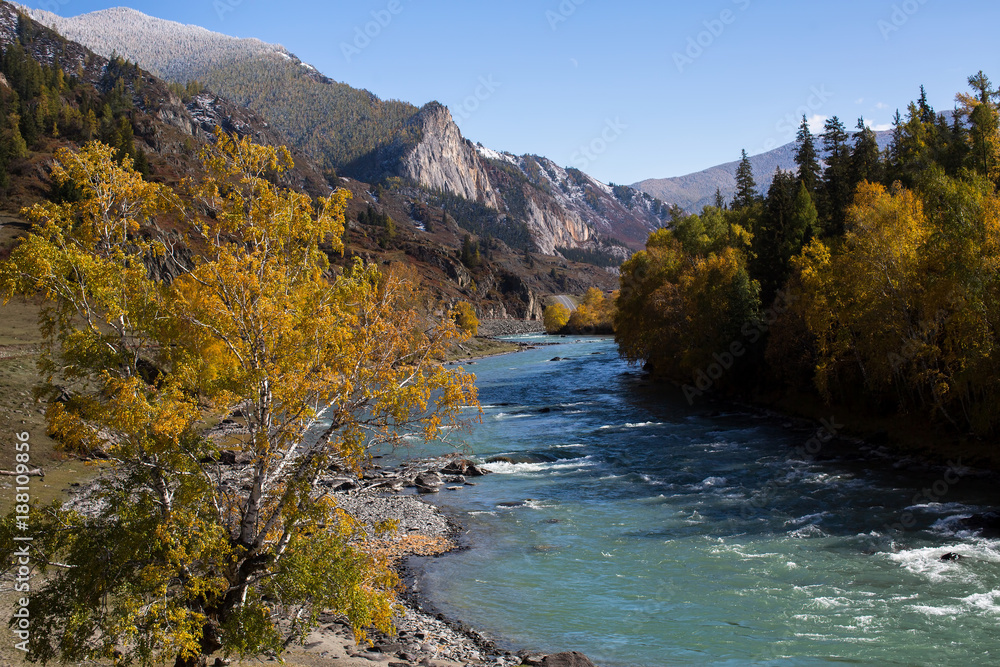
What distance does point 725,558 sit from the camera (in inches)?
868

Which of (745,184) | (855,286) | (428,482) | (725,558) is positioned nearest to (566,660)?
(725,558)

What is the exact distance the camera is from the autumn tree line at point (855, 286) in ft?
101

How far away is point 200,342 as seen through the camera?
38.6 ft

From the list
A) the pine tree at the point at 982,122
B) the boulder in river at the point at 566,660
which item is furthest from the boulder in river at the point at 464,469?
the pine tree at the point at 982,122

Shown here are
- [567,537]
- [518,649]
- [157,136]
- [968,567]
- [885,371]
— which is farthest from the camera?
[157,136]

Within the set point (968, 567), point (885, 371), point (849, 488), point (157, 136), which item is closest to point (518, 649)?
point (968, 567)

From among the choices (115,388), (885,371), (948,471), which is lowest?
(948,471)

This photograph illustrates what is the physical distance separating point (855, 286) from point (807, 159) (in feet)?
166

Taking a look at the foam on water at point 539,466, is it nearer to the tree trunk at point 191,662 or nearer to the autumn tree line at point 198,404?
the autumn tree line at point 198,404

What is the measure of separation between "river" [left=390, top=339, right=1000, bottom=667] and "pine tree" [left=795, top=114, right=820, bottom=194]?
49777 millimetres

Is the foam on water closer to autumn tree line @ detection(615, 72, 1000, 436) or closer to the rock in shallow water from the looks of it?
autumn tree line @ detection(615, 72, 1000, 436)

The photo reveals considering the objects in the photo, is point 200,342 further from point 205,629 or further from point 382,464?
point 382,464

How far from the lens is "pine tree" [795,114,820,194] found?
78.7 metres

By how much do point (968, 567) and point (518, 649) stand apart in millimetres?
14969
